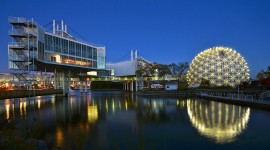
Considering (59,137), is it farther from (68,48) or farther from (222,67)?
(222,67)

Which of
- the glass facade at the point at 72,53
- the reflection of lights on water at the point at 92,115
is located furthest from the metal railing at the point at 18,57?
the reflection of lights on water at the point at 92,115

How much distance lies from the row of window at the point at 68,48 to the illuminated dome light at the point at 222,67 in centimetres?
3981

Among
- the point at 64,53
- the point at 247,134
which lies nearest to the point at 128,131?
the point at 247,134

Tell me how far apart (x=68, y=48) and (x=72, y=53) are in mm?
2182

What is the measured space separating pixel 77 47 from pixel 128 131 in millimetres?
62439

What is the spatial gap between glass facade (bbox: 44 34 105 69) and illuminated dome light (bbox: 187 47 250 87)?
36.9 meters

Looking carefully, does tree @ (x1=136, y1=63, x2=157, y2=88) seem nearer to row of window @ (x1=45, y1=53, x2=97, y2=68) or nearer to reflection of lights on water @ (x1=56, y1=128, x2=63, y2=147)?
row of window @ (x1=45, y1=53, x2=97, y2=68)

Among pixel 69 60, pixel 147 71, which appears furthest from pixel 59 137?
pixel 147 71

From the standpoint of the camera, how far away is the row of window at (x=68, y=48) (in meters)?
68.1

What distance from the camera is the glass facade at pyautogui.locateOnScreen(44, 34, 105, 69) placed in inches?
2681

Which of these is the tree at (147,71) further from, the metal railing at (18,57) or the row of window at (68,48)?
the metal railing at (18,57)

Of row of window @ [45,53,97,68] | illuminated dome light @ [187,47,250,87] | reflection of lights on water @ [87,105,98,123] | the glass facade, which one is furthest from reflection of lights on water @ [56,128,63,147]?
illuminated dome light @ [187,47,250,87]

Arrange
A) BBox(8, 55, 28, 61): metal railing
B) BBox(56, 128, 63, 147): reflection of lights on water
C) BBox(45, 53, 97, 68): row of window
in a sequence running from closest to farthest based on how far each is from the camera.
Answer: BBox(56, 128, 63, 147): reflection of lights on water → BBox(8, 55, 28, 61): metal railing → BBox(45, 53, 97, 68): row of window

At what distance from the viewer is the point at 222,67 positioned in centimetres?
9519
